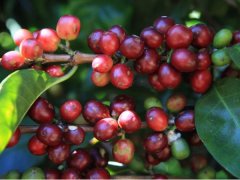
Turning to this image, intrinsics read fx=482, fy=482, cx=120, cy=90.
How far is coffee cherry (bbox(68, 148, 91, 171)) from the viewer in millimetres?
1191

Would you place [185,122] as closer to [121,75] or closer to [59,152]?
[121,75]

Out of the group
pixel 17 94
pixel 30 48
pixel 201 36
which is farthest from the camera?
pixel 201 36

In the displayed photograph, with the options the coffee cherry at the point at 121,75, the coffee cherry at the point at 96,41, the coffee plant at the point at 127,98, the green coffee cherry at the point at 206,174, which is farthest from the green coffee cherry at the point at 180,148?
the coffee cherry at the point at 96,41

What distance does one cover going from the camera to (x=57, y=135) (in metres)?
1.13

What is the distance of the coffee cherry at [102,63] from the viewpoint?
1.16 m

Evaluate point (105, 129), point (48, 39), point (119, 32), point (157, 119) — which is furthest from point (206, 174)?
point (48, 39)

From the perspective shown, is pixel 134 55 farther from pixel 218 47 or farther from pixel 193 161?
pixel 193 161

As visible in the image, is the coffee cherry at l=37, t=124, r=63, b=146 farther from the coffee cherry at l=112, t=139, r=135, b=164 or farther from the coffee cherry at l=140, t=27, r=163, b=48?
the coffee cherry at l=140, t=27, r=163, b=48

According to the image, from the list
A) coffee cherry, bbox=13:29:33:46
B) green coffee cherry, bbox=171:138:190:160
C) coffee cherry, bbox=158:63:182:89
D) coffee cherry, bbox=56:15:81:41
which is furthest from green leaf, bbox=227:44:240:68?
coffee cherry, bbox=13:29:33:46

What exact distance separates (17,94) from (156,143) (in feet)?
1.23

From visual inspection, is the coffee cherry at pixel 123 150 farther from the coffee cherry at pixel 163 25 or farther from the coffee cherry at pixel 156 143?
the coffee cherry at pixel 163 25

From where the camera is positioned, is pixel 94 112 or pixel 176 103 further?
pixel 176 103

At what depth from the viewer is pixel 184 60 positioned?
45.9 inches

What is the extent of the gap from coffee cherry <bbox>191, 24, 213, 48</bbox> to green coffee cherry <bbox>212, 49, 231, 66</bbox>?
4 centimetres
